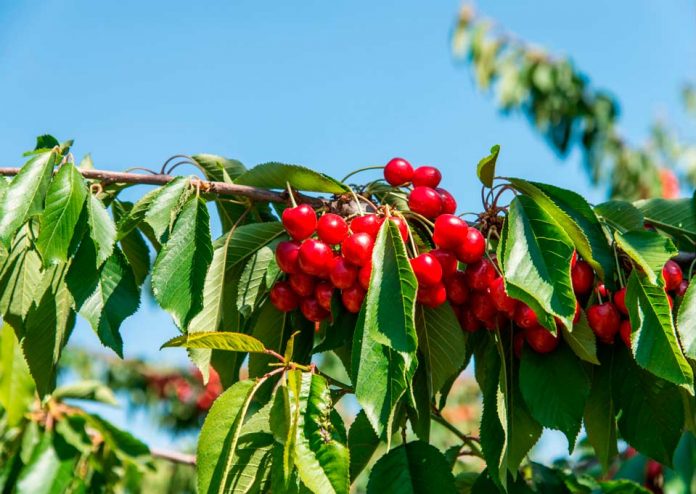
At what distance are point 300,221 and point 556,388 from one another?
23.5 inches

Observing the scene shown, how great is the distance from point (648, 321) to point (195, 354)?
874mm

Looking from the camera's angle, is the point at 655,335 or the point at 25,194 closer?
the point at 655,335

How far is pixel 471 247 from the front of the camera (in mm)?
1590

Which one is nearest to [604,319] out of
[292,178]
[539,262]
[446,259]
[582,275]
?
[582,275]

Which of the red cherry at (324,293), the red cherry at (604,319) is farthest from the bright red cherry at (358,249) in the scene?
the red cherry at (604,319)

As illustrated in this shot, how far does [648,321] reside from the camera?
4.70 ft

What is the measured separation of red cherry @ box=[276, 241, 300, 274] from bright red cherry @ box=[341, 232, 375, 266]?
131mm

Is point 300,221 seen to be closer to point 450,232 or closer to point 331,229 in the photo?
point 331,229

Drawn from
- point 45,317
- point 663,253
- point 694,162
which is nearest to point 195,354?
point 45,317

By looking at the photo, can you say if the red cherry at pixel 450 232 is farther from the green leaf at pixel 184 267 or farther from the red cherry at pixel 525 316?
the green leaf at pixel 184 267

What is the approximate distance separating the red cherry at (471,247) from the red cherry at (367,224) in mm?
168

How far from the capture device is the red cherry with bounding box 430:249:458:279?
5.25ft

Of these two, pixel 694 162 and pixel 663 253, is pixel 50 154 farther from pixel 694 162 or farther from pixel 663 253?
pixel 694 162

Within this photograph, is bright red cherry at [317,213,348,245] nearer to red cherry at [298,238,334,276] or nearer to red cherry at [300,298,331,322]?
red cherry at [298,238,334,276]
